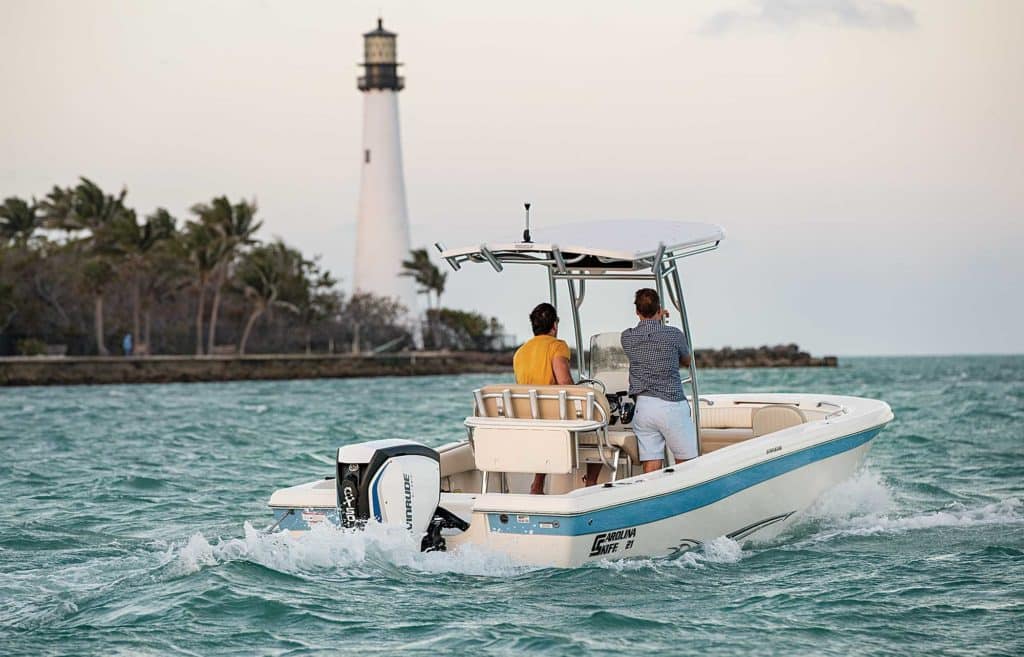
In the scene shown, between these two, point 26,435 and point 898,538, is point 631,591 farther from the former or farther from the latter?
point 26,435

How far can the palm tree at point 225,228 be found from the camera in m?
67.9

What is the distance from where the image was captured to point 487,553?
8852mm

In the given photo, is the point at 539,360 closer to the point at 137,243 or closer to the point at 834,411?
the point at 834,411

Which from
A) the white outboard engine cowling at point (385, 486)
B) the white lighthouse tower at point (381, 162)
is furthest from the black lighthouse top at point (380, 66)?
the white outboard engine cowling at point (385, 486)

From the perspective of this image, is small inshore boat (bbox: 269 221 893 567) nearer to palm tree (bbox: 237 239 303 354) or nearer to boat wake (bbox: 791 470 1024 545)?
boat wake (bbox: 791 470 1024 545)

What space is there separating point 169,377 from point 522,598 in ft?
170

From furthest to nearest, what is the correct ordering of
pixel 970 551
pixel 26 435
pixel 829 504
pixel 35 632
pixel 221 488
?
1. pixel 26 435
2. pixel 221 488
3. pixel 829 504
4. pixel 970 551
5. pixel 35 632

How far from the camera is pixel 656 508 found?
366 inches

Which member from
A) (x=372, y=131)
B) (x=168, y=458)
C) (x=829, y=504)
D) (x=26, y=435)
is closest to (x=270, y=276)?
(x=372, y=131)

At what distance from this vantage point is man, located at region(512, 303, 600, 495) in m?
9.66

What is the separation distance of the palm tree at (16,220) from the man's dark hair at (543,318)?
6406cm

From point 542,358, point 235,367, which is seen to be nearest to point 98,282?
point 235,367

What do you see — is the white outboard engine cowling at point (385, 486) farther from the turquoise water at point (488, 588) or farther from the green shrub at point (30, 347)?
the green shrub at point (30, 347)

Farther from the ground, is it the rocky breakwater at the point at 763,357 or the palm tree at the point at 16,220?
the palm tree at the point at 16,220
